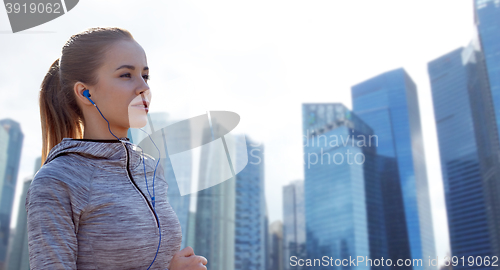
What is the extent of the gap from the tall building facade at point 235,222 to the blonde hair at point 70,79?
23.2m

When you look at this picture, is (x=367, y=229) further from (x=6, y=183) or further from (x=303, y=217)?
(x=6, y=183)

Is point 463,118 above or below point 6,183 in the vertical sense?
above

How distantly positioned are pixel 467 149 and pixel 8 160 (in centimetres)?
6335

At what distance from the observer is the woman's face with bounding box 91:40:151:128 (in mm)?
772

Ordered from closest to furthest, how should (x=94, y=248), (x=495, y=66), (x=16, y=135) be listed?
(x=94, y=248), (x=495, y=66), (x=16, y=135)

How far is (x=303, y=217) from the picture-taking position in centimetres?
6166

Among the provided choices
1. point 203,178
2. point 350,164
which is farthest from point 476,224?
point 203,178

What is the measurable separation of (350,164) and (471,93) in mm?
19768

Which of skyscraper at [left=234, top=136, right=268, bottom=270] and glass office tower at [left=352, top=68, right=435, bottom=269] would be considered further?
glass office tower at [left=352, top=68, right=435, bottom=269]

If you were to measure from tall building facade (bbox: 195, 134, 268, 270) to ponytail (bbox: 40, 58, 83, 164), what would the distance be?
76.1 feet
